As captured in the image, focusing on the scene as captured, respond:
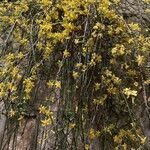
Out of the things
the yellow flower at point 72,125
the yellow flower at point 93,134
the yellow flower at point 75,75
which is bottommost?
the yellow flower at point 93,134

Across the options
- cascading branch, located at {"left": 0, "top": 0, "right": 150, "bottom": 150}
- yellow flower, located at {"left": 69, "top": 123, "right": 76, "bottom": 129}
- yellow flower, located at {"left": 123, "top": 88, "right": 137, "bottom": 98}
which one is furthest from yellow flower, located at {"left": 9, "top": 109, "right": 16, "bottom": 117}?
yellow flower, located at {"left": 123, "top": 88, "right": 137, "bottom": 98}

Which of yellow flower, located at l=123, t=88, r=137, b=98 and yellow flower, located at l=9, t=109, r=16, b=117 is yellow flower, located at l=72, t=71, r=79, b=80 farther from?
yellow flower, located at l=9, t=109, r=16, b=117

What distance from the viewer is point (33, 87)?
2801 mm

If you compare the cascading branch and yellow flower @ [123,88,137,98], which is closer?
yellow flower @ [123,88,137,98]

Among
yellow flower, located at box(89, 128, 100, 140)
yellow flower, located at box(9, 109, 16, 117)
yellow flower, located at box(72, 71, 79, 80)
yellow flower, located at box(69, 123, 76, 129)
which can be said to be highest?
yellow flower, located at box(72, 71, 79, 80)

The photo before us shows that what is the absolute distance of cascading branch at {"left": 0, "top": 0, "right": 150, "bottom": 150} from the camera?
2.59 meters

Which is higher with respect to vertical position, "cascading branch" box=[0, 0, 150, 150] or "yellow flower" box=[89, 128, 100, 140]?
"cascading branch" box=[0, 0, 150, 150]

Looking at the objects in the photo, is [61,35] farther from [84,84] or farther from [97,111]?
[97,111]

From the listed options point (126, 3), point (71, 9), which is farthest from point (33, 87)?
point (126, 3)

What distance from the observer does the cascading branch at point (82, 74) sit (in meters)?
2.59

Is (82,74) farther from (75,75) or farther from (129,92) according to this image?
(129,92)

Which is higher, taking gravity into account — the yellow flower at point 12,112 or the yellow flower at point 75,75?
the yellow flower at point 75,75

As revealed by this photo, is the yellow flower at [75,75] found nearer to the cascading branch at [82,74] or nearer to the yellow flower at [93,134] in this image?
the cascading branch at [82,74]

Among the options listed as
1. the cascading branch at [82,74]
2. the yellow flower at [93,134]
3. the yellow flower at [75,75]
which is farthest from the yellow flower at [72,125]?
the yellow flower at [75,75]
